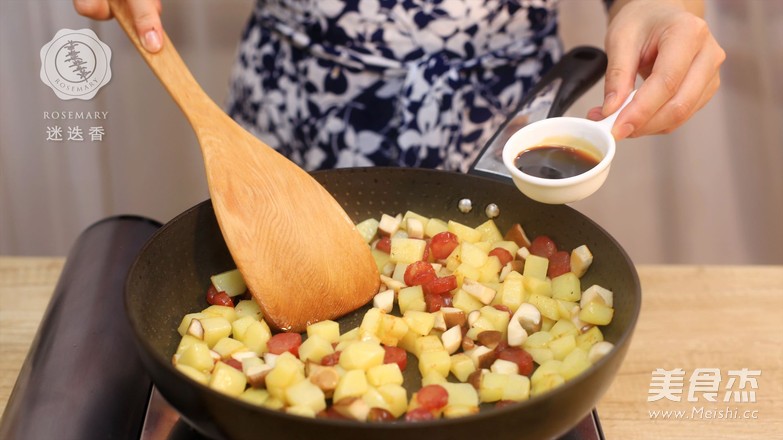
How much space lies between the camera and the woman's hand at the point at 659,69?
1.17 metres

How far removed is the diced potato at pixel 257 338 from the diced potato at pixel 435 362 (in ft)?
0.71

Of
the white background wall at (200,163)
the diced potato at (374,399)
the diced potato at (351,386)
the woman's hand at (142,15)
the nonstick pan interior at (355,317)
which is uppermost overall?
the woman's hand at (142,15)

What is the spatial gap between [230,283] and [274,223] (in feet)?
0.43

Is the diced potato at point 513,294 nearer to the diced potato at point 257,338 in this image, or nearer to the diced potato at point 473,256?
the diced potato at point 473,256

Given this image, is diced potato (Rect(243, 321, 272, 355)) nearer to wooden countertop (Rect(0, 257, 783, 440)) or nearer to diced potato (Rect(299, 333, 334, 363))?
diced potato (Rect(299, 333, 334, 363))

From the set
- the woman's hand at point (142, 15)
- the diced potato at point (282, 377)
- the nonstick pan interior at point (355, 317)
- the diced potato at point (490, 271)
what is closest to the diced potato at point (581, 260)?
the nonstick pan interior at point (355, 317)

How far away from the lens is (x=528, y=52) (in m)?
1.63

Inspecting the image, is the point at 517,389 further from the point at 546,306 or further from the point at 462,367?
the point at 546,306

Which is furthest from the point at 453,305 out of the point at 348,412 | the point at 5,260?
the point at 5,260

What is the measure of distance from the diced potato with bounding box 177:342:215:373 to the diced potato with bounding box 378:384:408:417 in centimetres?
23

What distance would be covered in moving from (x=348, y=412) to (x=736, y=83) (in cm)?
203

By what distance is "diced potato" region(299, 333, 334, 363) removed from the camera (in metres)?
1.05

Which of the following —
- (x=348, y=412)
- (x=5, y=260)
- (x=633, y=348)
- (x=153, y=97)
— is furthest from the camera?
(x=153, y=97)

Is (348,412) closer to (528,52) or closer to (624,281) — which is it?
(624,281)
